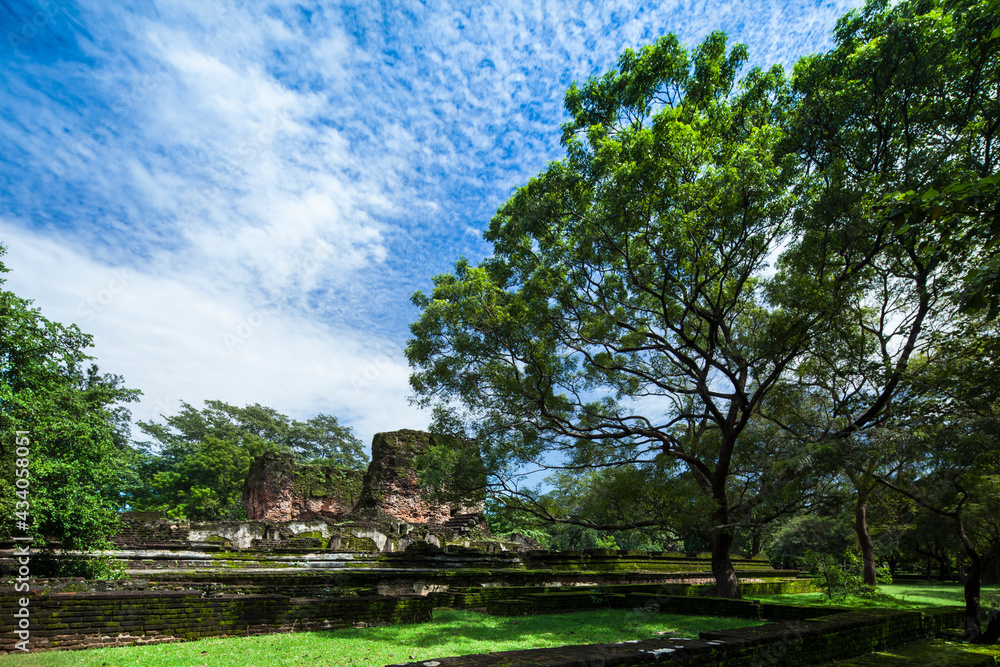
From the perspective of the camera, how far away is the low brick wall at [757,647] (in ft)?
10.8

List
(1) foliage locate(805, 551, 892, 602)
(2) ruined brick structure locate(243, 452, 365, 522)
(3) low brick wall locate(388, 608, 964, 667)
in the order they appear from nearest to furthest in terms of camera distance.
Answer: (3) low brick wall locate(388, 608, 964, 667) < (1) foliage locate(805, 551, 892, 602) < (2) ruined brick structure locate(243, 452, 365, 522)

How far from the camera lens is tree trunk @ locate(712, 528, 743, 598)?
10.1 metres

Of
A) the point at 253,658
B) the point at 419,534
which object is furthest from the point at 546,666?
the point at 419,534

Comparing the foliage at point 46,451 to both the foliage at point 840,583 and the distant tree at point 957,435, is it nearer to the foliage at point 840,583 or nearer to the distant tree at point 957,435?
the distant tree at point 957,435

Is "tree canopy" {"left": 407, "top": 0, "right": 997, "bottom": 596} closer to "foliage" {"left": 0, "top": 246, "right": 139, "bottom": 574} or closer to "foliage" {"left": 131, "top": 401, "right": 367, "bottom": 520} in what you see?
"foliage" {"left": 0, "top": 246, "right": 139, "bottom": 574}

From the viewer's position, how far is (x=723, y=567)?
10.3 meters

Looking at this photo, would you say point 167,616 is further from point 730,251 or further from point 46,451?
point 730,251

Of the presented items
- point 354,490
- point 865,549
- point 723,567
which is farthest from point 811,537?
point 354,490

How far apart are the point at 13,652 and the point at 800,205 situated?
11.5m

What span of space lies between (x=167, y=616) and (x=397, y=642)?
101 inches

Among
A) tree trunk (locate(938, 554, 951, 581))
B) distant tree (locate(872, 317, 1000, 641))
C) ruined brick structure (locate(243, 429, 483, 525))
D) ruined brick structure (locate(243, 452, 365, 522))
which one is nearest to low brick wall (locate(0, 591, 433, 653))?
distant tree (locate(872, 317, 1000, 641))

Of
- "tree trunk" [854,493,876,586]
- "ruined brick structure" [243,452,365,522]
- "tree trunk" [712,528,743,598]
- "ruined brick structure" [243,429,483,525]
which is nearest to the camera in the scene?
"tree trunk" [712,528,743,598]

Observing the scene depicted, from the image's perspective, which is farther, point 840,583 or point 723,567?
point 840,583

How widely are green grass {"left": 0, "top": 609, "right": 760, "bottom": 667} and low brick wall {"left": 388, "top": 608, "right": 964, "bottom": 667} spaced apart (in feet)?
5.72
